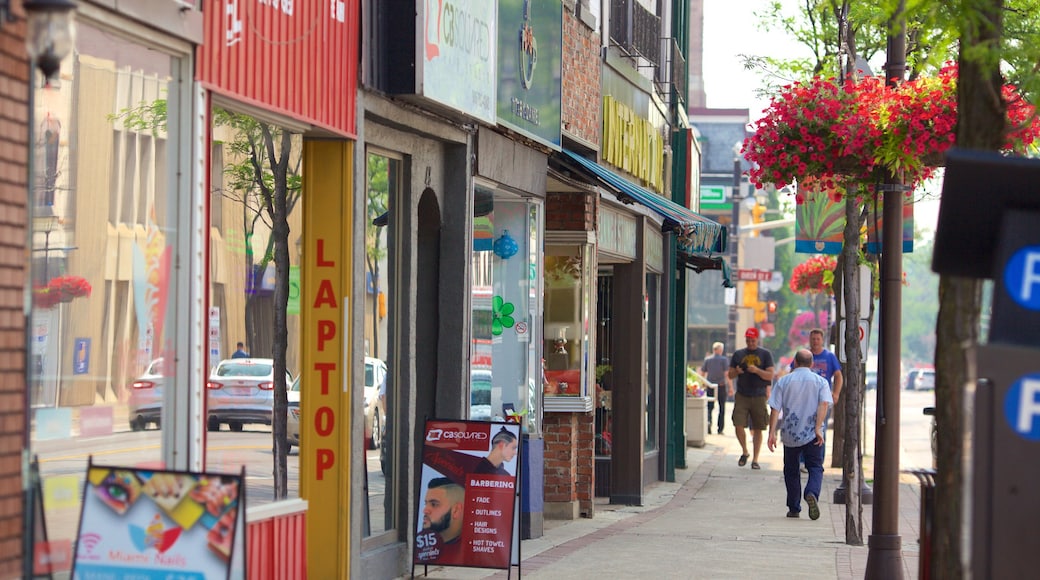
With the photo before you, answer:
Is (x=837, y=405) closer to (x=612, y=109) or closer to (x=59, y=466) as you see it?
(x=612, y=109)

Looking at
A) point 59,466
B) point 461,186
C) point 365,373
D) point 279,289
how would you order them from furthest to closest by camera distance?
point 461,186 → point 365,373 → point 279,289 → point 59,466

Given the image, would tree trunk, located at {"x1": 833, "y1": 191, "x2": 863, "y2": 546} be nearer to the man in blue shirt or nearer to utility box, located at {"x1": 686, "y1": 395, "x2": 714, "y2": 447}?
the man in blue shirt

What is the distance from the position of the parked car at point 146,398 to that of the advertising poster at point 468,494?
3250 mm

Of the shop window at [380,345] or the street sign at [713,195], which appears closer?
the shop window at [380,345]

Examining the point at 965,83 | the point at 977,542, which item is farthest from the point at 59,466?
the point at 965,83

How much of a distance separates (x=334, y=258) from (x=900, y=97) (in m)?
4.34

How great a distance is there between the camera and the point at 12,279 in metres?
6.11

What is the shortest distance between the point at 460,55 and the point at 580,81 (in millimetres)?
4424

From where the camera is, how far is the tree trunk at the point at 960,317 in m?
6.62

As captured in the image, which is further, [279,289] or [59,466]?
[279,289]

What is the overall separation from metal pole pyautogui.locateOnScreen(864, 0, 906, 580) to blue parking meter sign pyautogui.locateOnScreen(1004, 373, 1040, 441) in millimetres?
6449

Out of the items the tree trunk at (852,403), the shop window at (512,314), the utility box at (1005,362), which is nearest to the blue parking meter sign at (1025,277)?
the utility box at (1005,362)

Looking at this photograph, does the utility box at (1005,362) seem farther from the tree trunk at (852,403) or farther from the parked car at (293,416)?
the tree trunk at (852,403)

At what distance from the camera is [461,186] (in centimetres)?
1209
